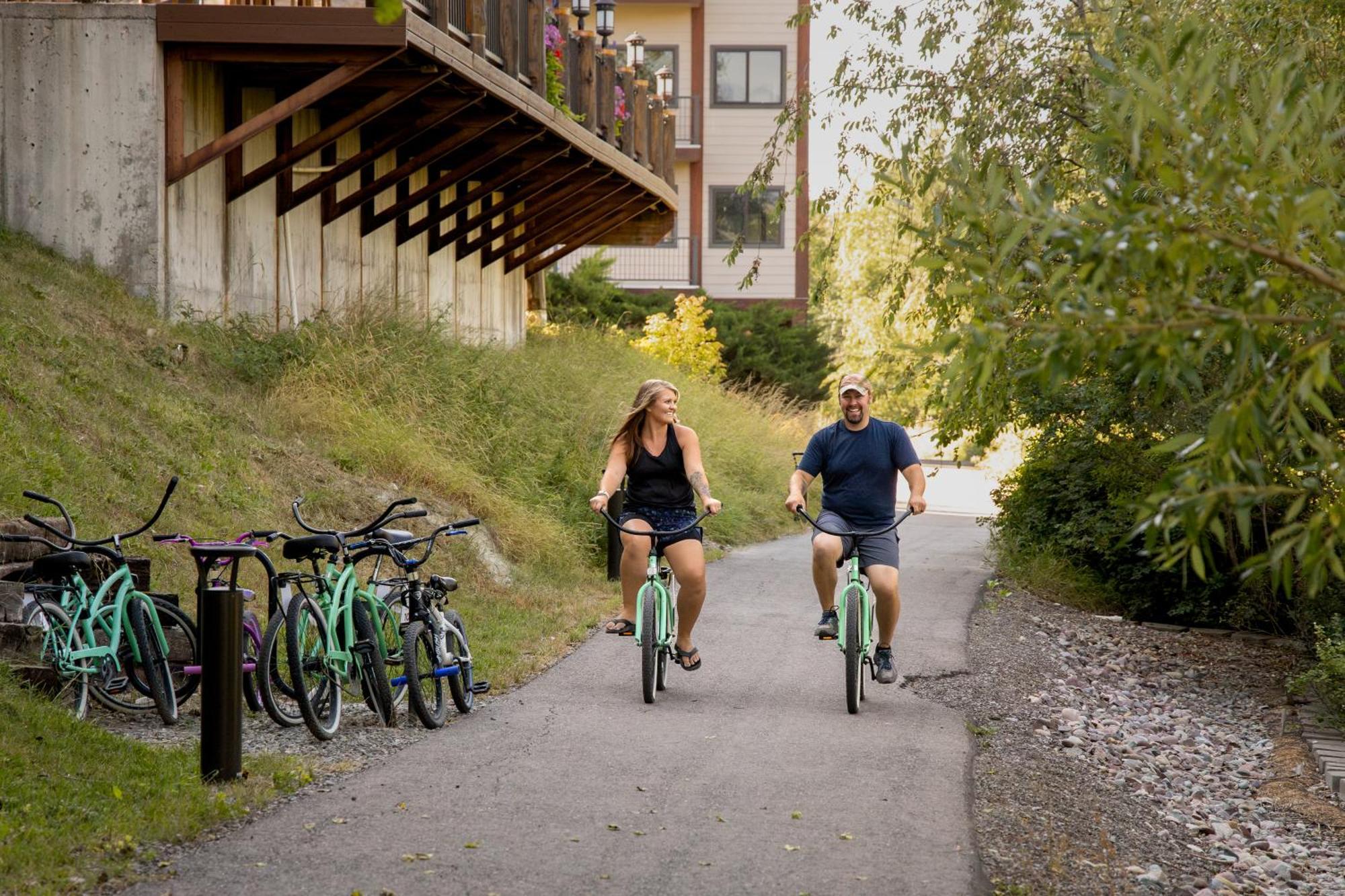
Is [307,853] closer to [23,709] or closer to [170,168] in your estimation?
[23,709]

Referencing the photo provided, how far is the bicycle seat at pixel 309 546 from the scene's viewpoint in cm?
790

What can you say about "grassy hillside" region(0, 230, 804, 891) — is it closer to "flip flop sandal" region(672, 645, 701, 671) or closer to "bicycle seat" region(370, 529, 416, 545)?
"flip flop sandal" region(672, 645, 701, 671)

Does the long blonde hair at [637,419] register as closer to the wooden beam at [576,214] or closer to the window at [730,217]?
the wooden beam at [576,214]

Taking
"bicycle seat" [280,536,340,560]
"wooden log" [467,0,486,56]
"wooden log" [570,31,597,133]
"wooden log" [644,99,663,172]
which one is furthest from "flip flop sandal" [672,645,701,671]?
"wooden log" [644,99,663,172]

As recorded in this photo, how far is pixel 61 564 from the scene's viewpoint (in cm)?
764

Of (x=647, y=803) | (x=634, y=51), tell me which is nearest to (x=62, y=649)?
(x=647, y=803)

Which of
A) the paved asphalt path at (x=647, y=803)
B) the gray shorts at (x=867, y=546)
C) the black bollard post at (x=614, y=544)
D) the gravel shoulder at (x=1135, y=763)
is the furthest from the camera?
the black bollard post at (x=614, y=544)

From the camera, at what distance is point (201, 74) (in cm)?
1554

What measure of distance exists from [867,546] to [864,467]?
468 millimetres

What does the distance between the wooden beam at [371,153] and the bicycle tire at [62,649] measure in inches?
398

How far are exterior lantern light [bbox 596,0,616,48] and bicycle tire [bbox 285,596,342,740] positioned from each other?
661 inches

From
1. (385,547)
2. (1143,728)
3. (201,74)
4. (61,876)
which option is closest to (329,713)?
(385,547)

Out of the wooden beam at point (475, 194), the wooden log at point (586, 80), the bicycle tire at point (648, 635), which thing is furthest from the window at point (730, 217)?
the bicycle tire at point (648, 635)

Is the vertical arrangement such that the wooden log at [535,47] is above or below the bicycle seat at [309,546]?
above
